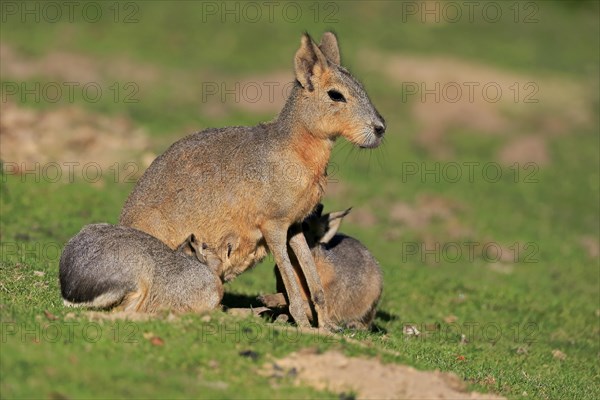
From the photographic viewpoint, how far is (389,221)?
73.4 feet

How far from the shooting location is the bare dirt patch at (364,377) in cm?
916

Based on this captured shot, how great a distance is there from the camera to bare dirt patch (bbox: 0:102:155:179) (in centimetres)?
2147

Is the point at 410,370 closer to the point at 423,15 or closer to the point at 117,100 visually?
the point at 117,100

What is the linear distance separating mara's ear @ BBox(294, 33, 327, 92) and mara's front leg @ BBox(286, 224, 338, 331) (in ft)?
5.71

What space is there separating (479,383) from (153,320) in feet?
11.7

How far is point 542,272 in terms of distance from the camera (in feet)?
67.4

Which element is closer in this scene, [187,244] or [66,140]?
[187,244]

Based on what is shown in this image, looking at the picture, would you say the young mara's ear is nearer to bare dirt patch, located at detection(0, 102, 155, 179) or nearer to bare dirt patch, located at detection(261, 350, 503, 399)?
bare dirt patch, located at detection(261, 350, 503, 399)

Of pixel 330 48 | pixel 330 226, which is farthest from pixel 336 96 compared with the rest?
pixel 330 226

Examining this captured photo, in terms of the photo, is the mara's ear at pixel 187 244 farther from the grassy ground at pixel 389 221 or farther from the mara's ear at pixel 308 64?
the mara's ear at pixel 308 64

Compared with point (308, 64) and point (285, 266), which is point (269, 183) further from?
point (308, 64)

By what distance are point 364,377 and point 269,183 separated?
10.00 feet

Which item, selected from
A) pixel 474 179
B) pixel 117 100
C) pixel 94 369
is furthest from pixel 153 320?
pixel 117 100

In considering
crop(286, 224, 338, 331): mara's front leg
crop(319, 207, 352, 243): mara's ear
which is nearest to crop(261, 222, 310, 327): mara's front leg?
crop(286, 224, 338, 331): mara's front leg
